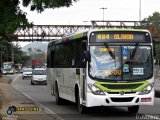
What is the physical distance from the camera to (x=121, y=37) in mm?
17281

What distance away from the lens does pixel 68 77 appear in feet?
66.8

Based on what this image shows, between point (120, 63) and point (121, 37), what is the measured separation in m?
0.97

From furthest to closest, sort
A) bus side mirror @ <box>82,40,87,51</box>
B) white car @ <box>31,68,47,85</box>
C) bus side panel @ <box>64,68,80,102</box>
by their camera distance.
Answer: white car @ <box>31,68,47,85</box>, bus side panel @ <box>64,68,80,102</box>, bus side mirror @ <box>82,40,87,51</box>

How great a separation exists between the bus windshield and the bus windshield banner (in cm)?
26

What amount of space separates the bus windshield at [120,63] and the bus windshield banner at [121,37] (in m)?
0.26

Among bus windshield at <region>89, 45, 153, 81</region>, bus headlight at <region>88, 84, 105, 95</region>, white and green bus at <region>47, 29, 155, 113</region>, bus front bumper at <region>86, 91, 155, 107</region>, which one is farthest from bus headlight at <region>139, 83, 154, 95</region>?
bus headlight at <region>88, 84, 105, 95</region>

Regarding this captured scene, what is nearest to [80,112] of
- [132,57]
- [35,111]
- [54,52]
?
[35,111]

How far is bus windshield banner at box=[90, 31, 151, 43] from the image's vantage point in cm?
1720

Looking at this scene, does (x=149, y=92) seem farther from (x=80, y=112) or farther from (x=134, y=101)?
(x=80, y=112)

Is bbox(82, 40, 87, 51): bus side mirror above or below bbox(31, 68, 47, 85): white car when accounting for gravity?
above

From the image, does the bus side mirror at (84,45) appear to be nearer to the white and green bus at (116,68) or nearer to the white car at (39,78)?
the white and green bus at (116,68)

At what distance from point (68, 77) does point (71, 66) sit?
76 centimetres

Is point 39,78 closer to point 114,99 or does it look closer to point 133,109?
point 133,109

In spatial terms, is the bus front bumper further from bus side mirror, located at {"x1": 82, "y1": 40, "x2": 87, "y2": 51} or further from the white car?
the white car
